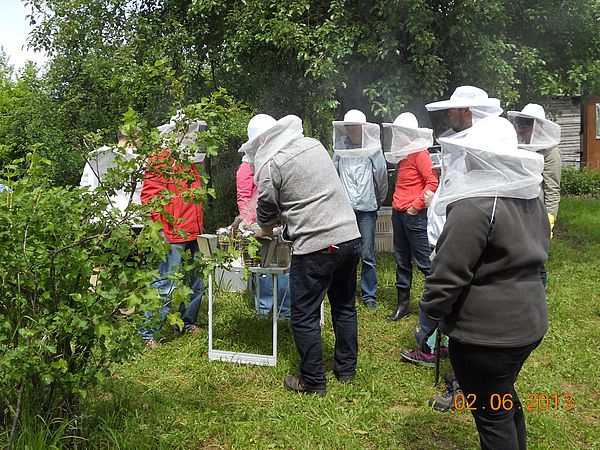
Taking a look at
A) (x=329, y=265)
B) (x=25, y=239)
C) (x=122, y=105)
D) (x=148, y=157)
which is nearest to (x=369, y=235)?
(x=329, y=265)

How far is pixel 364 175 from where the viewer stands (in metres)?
5.66

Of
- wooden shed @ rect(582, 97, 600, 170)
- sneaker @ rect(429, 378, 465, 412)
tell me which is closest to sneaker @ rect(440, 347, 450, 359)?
sneaker @ rect(429, 378, 465, 412)

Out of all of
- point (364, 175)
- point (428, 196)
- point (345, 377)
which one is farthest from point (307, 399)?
point (364, 175)

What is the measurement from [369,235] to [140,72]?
3.94 m

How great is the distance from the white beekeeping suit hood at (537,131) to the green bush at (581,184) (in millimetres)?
10509

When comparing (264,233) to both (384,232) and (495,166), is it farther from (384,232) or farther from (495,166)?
(384,232)

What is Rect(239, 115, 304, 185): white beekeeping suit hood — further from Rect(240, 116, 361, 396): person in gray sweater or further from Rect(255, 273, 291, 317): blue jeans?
Rect(255, 273, 291, 317): blue jeans

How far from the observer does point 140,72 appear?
7586 mm

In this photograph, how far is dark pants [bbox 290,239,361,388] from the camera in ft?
11.9

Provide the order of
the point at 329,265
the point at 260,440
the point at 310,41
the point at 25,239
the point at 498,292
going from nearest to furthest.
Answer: the point at 498,292
the point at 25,239
the point at 260,440
the point at 329,265
the point at 310,41

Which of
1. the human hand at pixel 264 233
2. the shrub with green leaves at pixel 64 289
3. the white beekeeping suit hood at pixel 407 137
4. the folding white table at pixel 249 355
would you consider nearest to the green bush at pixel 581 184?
the white beekeeping suit hood at pixel 407 137

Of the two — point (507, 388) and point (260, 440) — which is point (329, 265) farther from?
point (507, 388)

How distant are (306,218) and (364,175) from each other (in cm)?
217

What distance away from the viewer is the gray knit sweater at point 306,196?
3602 mm
